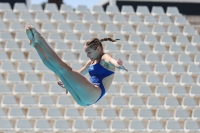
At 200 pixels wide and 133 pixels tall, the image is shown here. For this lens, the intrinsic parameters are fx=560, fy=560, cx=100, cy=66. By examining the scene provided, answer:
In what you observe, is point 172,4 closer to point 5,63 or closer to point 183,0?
point 183,0

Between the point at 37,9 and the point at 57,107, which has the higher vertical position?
the point at 37,9

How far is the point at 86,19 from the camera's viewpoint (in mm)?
8875

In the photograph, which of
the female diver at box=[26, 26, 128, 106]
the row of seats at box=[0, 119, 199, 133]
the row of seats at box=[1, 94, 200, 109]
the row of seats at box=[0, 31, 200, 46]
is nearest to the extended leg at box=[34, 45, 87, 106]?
the female diver at box=[26, 26, 128, 106]

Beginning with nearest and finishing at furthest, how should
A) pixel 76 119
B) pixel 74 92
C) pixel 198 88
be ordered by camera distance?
1. pixel 74 92
2. pixel 76 119
3. pixel 198 88

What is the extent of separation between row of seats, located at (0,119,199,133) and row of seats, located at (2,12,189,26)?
5.61ft

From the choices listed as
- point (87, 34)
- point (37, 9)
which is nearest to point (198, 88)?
point (87, 34)

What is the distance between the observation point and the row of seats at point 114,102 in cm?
808

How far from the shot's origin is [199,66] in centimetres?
886

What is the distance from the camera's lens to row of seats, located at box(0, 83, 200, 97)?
8148 millimetres

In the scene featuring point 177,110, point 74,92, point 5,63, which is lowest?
point 177,110

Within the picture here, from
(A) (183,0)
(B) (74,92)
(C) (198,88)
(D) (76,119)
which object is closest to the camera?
(B) (74,92)

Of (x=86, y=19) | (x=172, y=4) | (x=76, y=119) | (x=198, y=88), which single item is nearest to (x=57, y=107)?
(x=76, y=119)

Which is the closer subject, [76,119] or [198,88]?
[76,119]

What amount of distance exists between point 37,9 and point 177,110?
A: 268 cm
